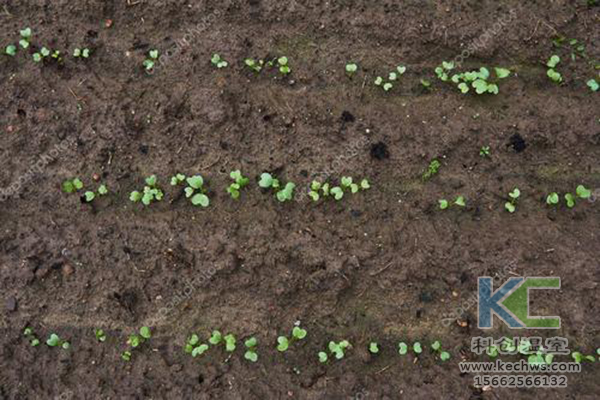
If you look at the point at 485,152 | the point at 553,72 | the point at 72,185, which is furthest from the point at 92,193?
the point at 553,72

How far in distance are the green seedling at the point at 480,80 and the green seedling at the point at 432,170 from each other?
48 centimetres

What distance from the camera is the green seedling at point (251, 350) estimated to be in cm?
336

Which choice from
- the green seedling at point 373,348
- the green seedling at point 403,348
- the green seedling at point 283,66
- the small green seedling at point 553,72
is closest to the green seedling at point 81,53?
the green seedling at point 283,66

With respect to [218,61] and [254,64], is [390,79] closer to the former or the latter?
[254,64]

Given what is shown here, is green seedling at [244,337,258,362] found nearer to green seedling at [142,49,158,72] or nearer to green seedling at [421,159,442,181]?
green seedling at [421,159,442,181]

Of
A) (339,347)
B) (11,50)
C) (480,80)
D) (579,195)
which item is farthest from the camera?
(11,50)

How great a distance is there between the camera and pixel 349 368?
134 inches

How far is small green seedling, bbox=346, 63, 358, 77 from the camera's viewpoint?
3.61 meters

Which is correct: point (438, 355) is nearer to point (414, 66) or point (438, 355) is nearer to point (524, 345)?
point (524, 345)

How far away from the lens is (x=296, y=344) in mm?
3443

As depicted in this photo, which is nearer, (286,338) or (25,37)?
(286,338)

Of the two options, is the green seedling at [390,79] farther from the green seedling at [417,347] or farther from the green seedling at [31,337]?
the green seedling at [31,337]

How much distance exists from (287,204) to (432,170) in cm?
91

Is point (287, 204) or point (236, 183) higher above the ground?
point (236, 183)
